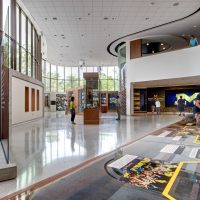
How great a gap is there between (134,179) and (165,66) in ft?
42.6

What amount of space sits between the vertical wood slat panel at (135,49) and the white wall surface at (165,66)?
40 centimetres

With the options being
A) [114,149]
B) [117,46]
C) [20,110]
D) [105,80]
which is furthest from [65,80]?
[114,149]

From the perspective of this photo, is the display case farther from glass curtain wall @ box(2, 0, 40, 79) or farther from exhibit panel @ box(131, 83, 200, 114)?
exhibit panel @ box(131, 83, 200, 114)

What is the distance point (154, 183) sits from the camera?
261 centimetres

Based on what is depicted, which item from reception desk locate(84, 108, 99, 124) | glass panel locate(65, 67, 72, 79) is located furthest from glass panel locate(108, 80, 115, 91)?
reception desk locate(84, 108, 99, 124)

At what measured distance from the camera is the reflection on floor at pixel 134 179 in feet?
7.49

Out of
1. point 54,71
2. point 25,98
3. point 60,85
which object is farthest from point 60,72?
point 25,98

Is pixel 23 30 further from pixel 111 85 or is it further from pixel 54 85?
pixel 111 85

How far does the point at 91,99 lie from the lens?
10.7 m

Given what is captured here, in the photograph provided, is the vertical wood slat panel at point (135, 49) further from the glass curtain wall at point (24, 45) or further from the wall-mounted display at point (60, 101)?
the wall-mounted display at point (60, 101)

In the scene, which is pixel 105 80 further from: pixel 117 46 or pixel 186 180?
pixel 186 180

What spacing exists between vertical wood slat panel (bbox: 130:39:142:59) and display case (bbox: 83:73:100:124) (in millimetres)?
6196

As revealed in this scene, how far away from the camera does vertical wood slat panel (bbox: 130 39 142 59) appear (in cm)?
1562

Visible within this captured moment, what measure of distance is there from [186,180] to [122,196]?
1043mm
